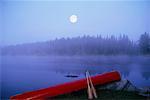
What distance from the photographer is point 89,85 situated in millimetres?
3561

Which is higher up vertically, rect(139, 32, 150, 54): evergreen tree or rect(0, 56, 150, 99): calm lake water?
rect(139, 32, 150, 54): evergreen tree

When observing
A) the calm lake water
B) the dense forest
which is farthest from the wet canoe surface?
the dense forest

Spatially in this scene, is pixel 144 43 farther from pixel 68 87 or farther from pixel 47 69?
pixel 47 69

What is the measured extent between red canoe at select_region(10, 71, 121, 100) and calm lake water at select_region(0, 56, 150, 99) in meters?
0.29

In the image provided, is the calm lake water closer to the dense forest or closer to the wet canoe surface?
the dense forest

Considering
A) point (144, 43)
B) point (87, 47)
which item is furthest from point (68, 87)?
point (144, 43)

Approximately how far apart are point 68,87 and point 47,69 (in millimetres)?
581

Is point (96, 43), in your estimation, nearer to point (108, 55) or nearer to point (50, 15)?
point (108, 55)

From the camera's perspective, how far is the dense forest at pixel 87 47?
3.87 m

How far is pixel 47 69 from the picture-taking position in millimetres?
3963

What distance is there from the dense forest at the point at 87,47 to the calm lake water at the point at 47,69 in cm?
8

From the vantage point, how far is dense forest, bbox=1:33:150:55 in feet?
12.7

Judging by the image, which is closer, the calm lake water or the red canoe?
the red canoe

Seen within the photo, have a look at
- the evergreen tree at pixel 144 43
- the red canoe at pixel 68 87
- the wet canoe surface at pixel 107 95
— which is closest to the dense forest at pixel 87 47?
the evergreen tree at pixel 144 43
